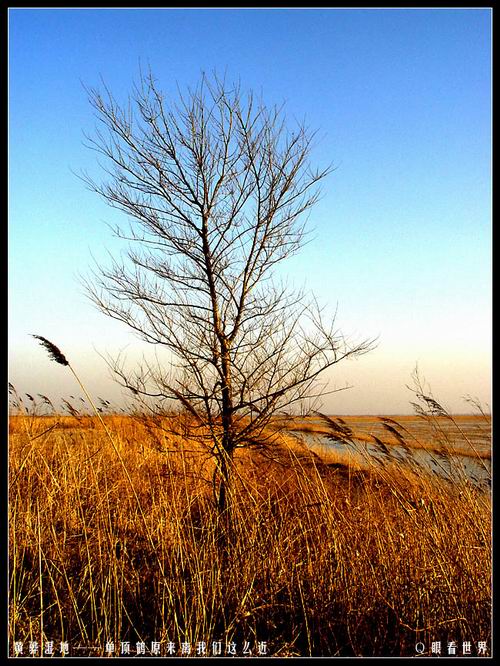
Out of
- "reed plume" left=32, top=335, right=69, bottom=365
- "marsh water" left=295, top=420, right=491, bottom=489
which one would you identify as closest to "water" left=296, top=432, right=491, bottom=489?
"marsh water" left=295, top=420, right=491, bottom=489

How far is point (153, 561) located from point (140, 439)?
3.60 metres

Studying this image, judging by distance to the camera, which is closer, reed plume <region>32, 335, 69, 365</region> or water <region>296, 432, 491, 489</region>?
reed plume <region>32, 335, 69, 365</region>

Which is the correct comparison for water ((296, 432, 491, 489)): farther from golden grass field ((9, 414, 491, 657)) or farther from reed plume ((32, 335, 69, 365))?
reed plume ((32, 335, 69, 365))

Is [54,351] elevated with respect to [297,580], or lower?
elevated

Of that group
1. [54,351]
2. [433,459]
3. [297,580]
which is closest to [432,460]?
[433,459]

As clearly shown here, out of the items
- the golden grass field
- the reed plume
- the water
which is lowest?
the golden grass field

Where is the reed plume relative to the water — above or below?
above

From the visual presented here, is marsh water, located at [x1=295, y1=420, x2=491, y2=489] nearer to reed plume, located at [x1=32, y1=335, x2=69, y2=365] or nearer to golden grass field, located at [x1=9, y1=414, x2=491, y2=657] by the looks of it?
golden grass field, located at [x1=9, y1=414, x2=491, y2=657]

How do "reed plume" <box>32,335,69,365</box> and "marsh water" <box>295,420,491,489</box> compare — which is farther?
"marsh water" <box>295,420,491,489</box>

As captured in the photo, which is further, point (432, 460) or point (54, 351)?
Answer: point (432, 460)

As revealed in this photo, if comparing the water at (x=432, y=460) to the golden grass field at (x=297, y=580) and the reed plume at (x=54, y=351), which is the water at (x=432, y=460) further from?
the reed plume at (x=54, y=351)

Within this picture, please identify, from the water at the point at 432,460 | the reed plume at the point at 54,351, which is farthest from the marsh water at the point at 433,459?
the reed plume at the point at 54,351

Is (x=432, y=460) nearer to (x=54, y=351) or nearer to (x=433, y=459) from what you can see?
(x=433, y=459)
